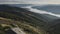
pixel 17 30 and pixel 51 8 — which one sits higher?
pixel 51 8

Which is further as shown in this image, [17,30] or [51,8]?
[51,8]

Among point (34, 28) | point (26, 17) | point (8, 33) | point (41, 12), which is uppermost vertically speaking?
point (41, 12)

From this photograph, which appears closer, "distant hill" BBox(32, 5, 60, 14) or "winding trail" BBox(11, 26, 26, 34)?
"winding trail" BBox(11, 26, 26, 34)

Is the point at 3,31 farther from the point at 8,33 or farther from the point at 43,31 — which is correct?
the point at 43,31

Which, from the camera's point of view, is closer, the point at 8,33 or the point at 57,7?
the point at 8,33

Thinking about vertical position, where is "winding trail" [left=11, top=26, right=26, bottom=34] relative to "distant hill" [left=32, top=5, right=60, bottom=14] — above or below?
below

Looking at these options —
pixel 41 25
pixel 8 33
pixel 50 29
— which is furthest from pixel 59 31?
pixel 8 33

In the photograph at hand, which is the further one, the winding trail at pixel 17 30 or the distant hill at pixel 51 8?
the distant hill at pixel 51 8

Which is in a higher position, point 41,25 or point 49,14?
point 49,14

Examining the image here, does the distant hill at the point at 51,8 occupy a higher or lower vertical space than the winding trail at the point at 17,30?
higher
